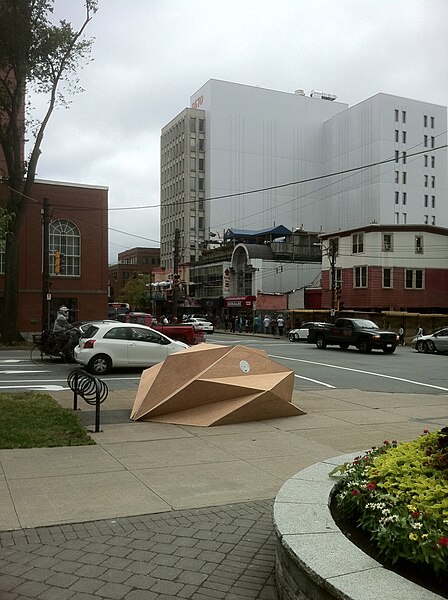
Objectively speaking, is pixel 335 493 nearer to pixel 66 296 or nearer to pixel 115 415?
pixel 115 415

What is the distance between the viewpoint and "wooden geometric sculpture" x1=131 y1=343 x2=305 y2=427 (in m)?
10.5

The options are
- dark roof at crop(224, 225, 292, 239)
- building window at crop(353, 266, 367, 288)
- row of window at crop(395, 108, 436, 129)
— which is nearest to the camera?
building window at crop(353, 266, 367, 288)

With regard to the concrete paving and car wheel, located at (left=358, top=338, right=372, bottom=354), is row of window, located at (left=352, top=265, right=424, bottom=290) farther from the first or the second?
the concrete paving

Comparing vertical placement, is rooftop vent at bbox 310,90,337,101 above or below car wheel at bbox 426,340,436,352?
above

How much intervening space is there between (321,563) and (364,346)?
2819cm

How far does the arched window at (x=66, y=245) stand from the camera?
4481 cm

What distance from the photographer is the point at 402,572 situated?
11.7 feet

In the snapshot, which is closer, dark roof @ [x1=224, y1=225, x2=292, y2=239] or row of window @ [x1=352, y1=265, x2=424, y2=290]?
row of window @ [x1=352, y1=265, x2=424, y2=290]

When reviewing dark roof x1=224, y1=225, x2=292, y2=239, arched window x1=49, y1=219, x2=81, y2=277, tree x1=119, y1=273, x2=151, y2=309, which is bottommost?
tree x1=119, y1=273, x2=151, y2=309

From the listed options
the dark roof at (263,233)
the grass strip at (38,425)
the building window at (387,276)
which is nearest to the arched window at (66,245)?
the building window at (387,276)

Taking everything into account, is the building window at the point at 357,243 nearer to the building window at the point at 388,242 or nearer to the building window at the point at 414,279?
the building window at the point at 388,242

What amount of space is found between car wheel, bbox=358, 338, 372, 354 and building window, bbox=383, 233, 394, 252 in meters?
24.5

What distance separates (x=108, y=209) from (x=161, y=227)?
74.6 m

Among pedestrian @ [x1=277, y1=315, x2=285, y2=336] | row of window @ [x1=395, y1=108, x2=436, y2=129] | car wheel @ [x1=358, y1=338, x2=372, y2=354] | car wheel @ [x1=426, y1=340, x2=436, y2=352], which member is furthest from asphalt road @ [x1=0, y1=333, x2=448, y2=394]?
row of window @ [x1=395, y1=108, x2=436, y2=129]
